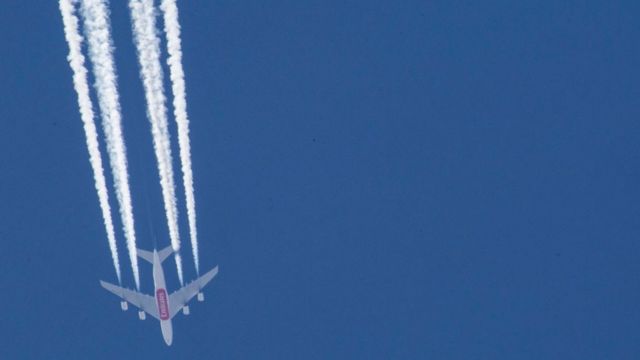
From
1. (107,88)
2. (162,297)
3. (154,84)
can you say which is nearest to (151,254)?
(162,297)

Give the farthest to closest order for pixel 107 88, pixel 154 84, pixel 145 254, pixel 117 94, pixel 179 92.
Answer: pixel 145 254, pixel 179 92, pixel 154 84, pixel 117 94, pixel 107 88

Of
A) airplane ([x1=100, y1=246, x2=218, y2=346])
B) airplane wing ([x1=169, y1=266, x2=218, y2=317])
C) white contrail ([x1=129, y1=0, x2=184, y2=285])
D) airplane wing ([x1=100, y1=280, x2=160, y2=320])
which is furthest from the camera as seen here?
airplane wing ([x1=169, y1=266, x2=218, y2=317])

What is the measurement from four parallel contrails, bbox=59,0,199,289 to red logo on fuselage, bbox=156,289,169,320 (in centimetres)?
173

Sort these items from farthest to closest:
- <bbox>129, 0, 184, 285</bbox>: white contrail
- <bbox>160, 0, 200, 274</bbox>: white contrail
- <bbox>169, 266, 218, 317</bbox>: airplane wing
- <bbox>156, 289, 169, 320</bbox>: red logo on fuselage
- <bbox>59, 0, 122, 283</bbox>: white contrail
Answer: <bbox>169, 266, 218, 317</bbox>: airplane wing
<bbox>156, 289, 169, 320</bbox>: red logo on fuselage
<bbox>160, 0, 200, 274</bbox>: white contrail
<bbox>129, 0, 184, 285</bbox>: white contrail
<bbox>59, 0, 122, 283</bbox>: white contrail

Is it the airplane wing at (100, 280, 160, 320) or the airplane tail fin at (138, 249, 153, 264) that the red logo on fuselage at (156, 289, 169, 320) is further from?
the airplane tail fin at (138, 249, 153, 264)

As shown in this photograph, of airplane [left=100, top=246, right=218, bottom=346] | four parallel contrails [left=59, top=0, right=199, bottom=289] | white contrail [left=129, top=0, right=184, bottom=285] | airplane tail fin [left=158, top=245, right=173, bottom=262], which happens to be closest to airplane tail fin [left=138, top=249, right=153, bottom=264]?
airplane [left=100, top=246, right=218, bottom=346]

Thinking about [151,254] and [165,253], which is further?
[165,253]

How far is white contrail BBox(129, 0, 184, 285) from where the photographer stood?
38594mm

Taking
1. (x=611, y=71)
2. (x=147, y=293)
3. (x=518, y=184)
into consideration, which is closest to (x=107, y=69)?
(x=147, y=293)

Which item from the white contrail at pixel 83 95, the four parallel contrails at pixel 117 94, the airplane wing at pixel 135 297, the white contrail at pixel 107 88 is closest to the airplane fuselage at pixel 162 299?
the airplane wing at pixel 135 297

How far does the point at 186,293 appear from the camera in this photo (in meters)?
44.9

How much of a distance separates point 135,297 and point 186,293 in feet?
6.62

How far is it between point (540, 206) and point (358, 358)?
393 inches

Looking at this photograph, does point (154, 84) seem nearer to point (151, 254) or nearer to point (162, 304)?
point (151, 254)
